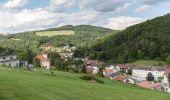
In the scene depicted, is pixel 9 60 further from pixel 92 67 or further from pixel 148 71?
pixel 148 71

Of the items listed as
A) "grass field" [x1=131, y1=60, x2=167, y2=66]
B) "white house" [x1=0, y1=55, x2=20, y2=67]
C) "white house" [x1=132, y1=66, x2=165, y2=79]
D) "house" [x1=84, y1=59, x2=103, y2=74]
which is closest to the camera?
"white house" [x1=0, y1=55, x2=20, y2=67]

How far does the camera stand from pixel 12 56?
101062 mm

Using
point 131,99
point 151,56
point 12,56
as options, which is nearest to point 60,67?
point 12,56

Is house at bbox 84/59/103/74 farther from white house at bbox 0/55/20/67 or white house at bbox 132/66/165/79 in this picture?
white house at bbox 0/55/20/67

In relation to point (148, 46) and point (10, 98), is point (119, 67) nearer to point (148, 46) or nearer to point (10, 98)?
point (148, 46)

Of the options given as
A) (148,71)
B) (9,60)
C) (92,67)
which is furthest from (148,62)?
(9,60)

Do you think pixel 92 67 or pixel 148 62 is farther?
pixel 148 62

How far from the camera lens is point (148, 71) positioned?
6471 inches

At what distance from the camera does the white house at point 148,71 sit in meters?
159

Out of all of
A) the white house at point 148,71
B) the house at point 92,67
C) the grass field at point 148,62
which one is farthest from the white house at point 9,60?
the grass field at point 148,62

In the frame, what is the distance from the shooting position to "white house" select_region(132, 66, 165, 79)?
523ft

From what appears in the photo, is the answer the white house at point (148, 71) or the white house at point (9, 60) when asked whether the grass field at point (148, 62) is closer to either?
the white house at point (148, 71)

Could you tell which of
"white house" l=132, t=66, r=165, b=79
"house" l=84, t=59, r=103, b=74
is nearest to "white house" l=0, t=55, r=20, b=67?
"house" l=84, t=59, r=103, b=74

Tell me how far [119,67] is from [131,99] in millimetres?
150600
